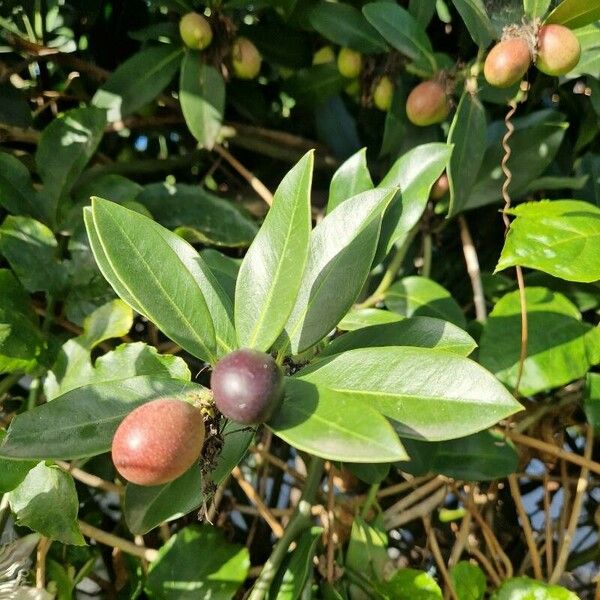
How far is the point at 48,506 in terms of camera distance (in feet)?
2.10

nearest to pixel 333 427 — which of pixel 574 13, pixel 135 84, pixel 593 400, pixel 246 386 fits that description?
pixel 246 386

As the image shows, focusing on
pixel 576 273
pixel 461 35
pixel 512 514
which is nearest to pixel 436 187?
pixel 461 35

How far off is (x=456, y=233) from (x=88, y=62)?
1.84ft

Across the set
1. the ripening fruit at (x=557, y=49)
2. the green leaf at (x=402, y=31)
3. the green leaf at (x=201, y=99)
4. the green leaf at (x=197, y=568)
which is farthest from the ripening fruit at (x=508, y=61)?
the green leaf at (x=197, y=568)

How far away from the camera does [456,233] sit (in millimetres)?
998

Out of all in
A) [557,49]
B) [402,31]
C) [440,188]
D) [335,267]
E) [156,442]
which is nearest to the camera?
[156,442]

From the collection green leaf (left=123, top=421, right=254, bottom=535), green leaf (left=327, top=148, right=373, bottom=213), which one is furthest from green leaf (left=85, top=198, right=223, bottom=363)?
green leaf (left=327, top=148, right=373, bottom=213)

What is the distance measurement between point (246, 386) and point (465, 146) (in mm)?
444

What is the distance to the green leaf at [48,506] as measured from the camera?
64cm

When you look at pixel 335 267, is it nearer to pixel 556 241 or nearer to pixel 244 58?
pixel 556 241

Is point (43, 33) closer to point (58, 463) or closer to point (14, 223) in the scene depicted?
point (14, 223)

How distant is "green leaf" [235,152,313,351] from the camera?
51 cm

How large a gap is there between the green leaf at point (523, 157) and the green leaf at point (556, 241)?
20cm

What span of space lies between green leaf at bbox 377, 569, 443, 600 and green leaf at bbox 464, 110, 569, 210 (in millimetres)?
436
